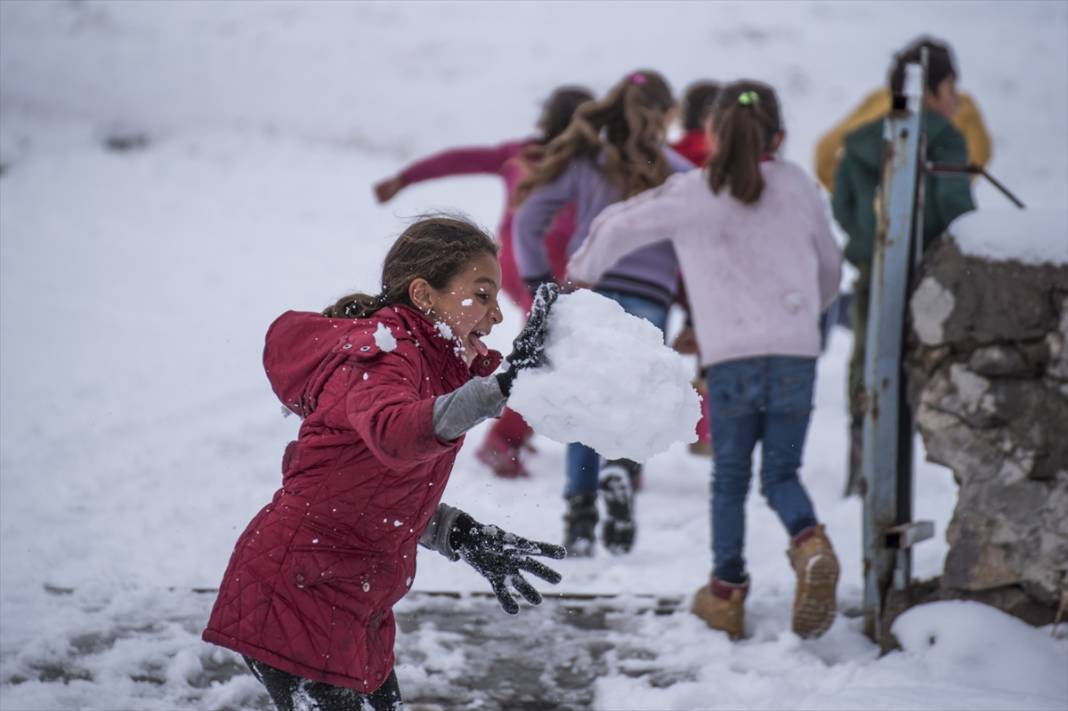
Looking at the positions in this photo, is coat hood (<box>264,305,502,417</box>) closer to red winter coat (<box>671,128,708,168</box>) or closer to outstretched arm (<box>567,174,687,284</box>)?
outstretched arm (<box>567,174,687,284</box>)

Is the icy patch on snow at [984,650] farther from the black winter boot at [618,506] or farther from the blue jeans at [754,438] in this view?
the black winter boot at [618,506]

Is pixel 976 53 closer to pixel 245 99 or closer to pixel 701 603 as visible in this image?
pixel 245 99

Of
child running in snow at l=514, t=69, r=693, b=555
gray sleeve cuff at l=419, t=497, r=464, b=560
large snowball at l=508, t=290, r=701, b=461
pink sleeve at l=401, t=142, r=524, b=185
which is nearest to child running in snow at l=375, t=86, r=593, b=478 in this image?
pink sleeve at l=401, t=142, r=524, b=185

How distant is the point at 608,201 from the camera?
4730 mm

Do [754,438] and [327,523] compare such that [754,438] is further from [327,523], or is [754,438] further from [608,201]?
[327,523]

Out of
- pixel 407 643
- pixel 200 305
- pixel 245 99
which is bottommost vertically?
pixel 407 643

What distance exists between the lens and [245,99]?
13.3 m

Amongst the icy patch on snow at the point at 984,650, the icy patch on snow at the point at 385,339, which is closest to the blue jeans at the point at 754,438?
the icy patch on snow at the point at 984,650

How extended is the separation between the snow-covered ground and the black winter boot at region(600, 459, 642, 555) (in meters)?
0.12

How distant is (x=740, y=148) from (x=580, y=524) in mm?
1690

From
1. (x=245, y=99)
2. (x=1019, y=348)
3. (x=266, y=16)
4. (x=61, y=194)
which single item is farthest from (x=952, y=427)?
(x=266, y=16)

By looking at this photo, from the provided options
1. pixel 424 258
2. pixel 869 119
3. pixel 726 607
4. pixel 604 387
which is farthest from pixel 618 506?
pixel 604 387

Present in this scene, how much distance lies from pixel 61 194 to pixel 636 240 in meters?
7.96

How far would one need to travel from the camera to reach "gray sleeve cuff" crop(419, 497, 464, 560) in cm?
258
